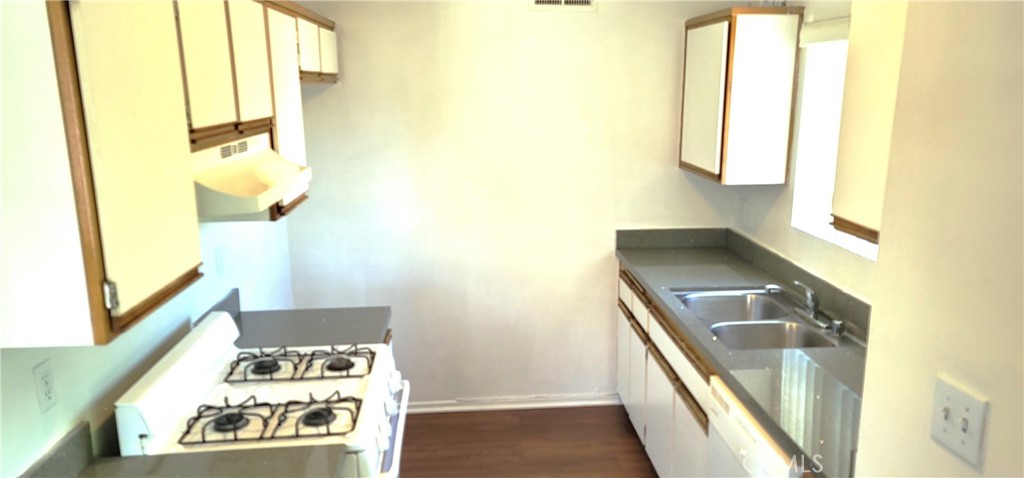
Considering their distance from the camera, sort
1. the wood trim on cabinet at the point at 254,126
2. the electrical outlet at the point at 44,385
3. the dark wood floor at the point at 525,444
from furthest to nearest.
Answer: the dark wood floor at the point at 525,444 < the wood trim on cabinet at the point at 254,126 < the electrical outlet at the point at 44,385

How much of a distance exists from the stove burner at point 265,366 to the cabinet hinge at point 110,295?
3.37ft

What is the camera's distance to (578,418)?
3.64m

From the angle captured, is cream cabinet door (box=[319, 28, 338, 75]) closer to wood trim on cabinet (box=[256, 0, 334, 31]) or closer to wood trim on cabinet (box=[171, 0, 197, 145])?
wood trim on cabinet (box=[256, 0, 334, 31])

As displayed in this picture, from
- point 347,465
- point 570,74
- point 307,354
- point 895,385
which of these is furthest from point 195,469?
point 570,74

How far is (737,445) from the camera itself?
189cm

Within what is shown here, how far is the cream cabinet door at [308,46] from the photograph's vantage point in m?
2.54

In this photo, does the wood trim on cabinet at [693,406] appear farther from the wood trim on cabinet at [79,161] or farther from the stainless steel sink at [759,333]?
the wood trim on cabinet at [79,161]

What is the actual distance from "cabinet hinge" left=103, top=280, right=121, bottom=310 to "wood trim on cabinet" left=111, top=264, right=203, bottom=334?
28mm

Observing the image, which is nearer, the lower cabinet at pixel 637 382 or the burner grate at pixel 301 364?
the burner grate at pixel 301 364

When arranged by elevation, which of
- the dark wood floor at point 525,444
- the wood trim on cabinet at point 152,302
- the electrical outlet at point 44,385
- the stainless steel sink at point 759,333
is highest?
the wood trim on cabinet at point 152,302

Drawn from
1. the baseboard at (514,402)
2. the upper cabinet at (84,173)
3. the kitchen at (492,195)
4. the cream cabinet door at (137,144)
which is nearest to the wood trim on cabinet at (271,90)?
the kitchen at (492,195)

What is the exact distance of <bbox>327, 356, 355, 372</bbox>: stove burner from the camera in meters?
2.14

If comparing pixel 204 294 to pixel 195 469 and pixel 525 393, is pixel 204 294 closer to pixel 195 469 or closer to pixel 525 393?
pixel 195 469

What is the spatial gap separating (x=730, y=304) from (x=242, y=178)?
205 cm
